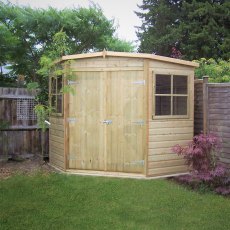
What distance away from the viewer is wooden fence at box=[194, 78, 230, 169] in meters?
6.97

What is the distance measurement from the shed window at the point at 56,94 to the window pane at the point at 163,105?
2.25 meters

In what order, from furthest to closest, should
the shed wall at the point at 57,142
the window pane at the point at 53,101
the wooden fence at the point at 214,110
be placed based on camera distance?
the window pane at the point at 53,101
the shed wall at the point at 57,142
the wooden fence at the point at 214,110

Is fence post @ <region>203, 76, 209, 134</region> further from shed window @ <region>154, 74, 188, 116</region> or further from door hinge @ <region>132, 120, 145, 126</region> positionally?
door hinge @ <region>132, 120, 145, 126</region>

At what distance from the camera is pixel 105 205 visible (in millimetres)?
5359

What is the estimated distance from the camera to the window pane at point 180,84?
7363mm

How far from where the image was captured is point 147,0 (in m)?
22.0

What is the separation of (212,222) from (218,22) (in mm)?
16179

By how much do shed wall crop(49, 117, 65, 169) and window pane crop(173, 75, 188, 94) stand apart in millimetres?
2677

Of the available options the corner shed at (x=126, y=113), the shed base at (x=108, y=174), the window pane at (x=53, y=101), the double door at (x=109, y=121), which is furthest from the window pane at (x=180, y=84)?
the window pane at (x=53, y=101)

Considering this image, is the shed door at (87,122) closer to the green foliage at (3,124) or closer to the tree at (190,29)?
the green foliage at (3,124)

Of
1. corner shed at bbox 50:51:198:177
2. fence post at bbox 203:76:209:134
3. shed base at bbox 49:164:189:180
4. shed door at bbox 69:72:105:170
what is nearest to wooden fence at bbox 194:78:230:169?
fence post at bbox 203:76:209:134

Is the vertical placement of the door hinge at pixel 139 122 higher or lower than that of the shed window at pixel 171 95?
lower

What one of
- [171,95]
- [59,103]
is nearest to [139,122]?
[171,95]

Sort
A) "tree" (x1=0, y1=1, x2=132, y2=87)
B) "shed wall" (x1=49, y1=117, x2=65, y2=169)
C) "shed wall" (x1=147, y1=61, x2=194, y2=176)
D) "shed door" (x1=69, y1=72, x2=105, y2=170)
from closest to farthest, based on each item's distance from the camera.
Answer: "shed wall" (x1=147, y1=61, x2=194, y2=176) < "shed door" (x1=69, y1=72, x2=105, y2=170) < "shed wall" (x1=49, y1=117, x2=65, y2=169) < "tree" (x1=0, y1=1, x2=132, y2=87)
